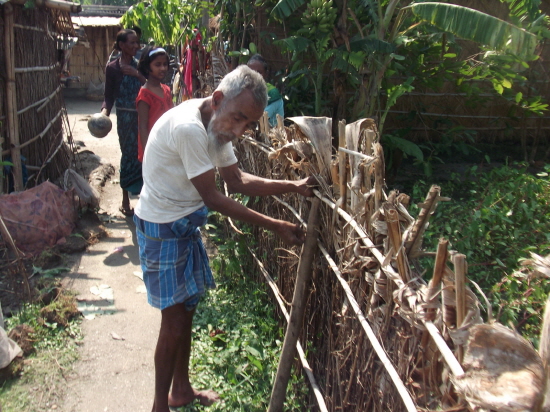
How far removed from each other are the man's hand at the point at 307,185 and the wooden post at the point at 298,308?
0.20 ft

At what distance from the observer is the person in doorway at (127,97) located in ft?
17.9

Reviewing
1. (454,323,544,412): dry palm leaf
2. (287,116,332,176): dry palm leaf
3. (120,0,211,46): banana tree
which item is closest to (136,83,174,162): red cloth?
(287,116,332,176): dry palm leaf

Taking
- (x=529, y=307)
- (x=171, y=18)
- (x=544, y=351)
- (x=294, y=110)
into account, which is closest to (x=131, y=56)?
(x=294, y=110)

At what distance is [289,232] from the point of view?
2.39 metres

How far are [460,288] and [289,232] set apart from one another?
122cm

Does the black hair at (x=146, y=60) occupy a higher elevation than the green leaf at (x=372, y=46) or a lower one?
lower

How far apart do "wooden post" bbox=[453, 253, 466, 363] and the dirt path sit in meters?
2.17

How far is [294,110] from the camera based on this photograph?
22.9 ft

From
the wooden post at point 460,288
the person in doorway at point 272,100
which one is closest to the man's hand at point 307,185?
the wooden post at point 460,288

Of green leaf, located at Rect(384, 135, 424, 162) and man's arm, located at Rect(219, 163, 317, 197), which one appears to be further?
green leaf, located at Rect(384, 135, 424, 162)

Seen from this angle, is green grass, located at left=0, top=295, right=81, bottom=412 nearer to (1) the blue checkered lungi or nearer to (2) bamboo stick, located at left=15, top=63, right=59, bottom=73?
(1) the blue checkered lungi

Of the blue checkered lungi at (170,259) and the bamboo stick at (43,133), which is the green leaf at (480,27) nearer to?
the blue checkered lungi at (170,259)

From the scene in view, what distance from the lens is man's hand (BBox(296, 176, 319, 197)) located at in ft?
7.92

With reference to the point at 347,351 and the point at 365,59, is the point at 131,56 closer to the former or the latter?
the point at 365,59
